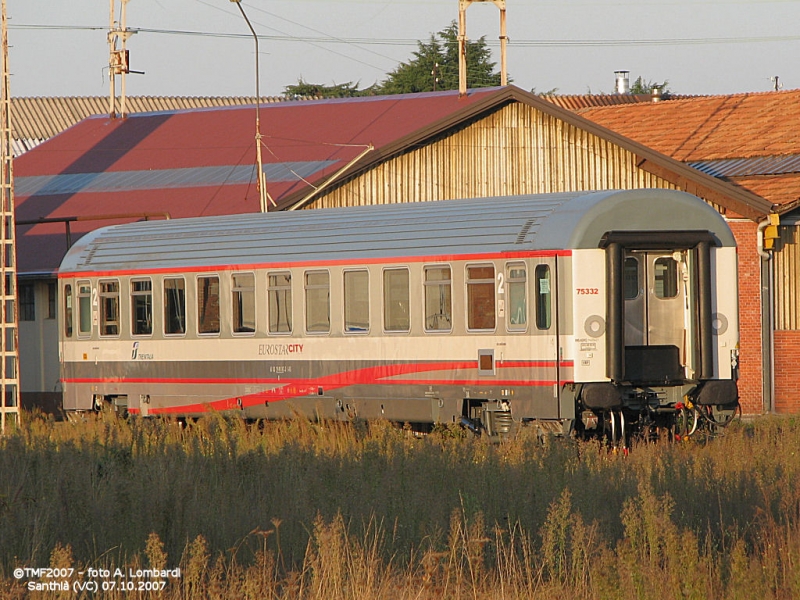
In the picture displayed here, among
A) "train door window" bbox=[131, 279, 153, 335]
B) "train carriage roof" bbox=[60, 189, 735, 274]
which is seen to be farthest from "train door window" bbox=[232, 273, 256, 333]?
"train door window" bbox=[131, 279, 153, 335]

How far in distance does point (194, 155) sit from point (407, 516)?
75.3 ft

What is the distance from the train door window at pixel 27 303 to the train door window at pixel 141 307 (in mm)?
8258

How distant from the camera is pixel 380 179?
87.7 ft

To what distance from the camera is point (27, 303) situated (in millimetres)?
28234

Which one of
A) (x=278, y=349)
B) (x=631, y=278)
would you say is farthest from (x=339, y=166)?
(x=631, y=278)

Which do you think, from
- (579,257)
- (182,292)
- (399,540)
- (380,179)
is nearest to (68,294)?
(182,292)

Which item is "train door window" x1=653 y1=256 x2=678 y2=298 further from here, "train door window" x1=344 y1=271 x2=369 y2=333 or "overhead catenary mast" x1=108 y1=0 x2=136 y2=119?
"overhead catenary mast" x1=108 y1=0 x2=136 y2=119

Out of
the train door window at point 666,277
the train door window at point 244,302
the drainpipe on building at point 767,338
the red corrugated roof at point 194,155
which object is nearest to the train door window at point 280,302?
the train door window at point 244,302

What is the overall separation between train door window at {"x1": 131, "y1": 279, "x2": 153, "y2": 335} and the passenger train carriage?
0.09 ft

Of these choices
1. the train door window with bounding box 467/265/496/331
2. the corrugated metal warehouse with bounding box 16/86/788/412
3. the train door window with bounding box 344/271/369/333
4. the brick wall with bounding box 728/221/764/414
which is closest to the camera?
the train door window with bounding box 467/265/496/331

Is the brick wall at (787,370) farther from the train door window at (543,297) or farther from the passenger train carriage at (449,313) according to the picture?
the train door window at (543,297)

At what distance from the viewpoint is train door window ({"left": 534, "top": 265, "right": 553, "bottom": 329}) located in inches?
616

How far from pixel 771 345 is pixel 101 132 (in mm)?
19898

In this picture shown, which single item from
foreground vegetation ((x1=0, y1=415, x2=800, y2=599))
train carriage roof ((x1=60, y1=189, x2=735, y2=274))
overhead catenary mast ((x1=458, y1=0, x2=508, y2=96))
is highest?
overhead catenary mast ((x1=458, y1=0, x2=508, y2=96))
